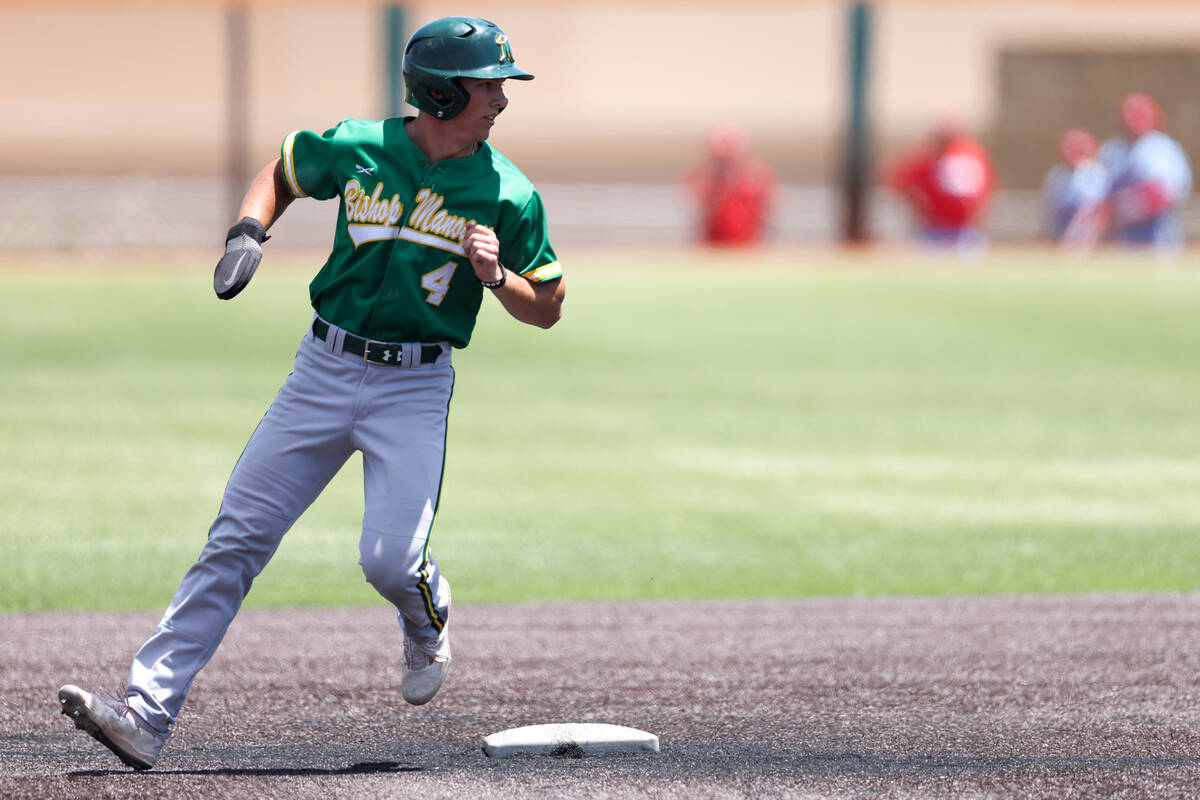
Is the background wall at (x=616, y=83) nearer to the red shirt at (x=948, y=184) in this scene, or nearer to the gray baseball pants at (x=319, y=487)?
the red shirt at (x=948, y=184)

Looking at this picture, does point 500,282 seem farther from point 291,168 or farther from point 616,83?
point 616,83

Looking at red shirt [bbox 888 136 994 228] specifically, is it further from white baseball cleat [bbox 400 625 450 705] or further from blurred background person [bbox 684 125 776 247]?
white baseball cleat [bbox 400 625 450 705]

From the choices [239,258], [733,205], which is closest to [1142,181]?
[733,205]

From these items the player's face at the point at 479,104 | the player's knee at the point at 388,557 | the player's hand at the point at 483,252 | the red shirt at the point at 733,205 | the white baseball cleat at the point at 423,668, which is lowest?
the white baseball cleat at the point at 423,668

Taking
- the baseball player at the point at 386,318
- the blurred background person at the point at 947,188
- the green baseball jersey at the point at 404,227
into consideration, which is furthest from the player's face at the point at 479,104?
the blurred background person at the point at 947,188

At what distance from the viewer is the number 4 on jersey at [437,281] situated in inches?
193

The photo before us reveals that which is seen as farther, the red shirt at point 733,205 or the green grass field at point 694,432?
the red shirt at point 733,205

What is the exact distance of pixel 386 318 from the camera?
4.87 metres

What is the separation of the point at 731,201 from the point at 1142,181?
4572 mm

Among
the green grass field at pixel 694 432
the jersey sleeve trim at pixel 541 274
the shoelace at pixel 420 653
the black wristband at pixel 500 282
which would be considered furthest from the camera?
the green grass field at pixel 694 432

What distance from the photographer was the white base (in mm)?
5027

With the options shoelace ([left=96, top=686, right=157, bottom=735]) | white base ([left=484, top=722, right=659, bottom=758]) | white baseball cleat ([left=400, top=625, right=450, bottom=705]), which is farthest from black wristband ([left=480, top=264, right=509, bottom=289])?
shoelace ([left=96, top=686, right=157, bottom=735])

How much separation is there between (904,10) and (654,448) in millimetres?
26261

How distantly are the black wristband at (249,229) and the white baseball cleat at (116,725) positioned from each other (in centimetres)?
134
